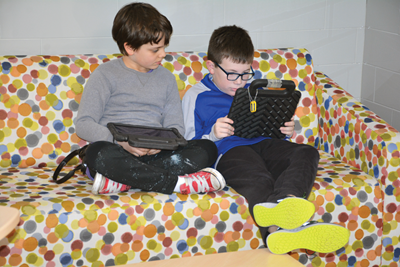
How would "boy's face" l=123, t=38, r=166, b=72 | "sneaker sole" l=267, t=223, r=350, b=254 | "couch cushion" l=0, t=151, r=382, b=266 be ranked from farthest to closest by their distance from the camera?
"boy's face" l=123, t=38, r=166, b=72 → "couch cushion" l=0, t=151, r=382, b=266 → "sneaker sole" l=267, t=223, r=350, b=254

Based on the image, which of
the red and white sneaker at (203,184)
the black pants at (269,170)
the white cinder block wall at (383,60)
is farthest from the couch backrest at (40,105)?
the white cinder block wall at (383,60)

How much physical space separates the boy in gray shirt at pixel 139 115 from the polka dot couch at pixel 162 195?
56 mm

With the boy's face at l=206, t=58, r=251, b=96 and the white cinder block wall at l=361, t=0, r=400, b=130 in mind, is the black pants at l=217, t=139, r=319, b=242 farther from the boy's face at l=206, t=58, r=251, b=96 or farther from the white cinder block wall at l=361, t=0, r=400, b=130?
the white cinder block wall at l=361, t=0, r=400, b=130

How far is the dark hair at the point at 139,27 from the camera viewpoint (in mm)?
1637

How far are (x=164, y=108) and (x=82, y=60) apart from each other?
0.41m

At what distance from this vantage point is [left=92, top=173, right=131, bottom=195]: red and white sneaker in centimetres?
143

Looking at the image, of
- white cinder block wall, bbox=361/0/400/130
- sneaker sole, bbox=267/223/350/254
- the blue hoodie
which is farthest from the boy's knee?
white cinder block wall, bbox=361/0/400/130

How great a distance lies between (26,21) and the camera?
1.96m

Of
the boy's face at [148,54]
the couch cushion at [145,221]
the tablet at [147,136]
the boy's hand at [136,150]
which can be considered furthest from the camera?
the boy's face at [148,54]

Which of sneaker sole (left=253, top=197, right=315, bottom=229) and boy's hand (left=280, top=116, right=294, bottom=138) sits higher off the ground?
boy's hand (left=280, top=116, right=294, bottom=138)

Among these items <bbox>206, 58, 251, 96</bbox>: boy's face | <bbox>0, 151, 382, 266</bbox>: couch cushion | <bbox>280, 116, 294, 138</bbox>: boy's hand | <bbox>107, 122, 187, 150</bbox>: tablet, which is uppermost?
<bbox>206, 58, 251, 96</bbox>: boy's face

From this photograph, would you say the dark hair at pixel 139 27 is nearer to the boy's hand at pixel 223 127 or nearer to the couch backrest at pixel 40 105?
the couch backrest at pixel 40 105

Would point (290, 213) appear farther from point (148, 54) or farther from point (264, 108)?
point (148, 54)

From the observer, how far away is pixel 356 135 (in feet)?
5.69
